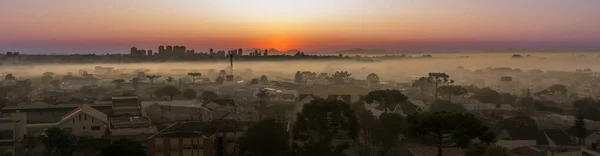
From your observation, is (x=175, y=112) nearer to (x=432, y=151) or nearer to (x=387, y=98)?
(x=387, y=98)

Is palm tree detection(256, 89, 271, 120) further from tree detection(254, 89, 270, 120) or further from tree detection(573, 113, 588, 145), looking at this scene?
tree detection(573, 113, 588, 145)

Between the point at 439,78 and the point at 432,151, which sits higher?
the point at 439,78

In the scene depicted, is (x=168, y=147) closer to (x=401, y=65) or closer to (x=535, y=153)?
(x=535, y=153)

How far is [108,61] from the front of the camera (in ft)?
238

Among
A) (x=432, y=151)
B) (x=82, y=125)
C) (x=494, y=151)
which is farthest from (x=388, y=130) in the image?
(x=82, y=125)

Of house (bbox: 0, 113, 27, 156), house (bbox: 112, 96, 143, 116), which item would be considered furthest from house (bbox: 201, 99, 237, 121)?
house (bbox: 0, 113, 27, 156)

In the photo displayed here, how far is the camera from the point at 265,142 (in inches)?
472

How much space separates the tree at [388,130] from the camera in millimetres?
14258

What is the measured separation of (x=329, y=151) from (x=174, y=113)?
11.1m

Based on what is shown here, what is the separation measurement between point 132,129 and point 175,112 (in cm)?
494

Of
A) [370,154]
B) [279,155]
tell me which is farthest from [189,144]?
[370,154]

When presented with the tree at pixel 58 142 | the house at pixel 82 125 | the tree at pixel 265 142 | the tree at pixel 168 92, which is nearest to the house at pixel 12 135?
the house at pixel 82 125

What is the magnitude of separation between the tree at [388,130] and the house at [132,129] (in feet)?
21.4

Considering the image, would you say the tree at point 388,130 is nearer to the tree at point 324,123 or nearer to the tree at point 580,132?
the tree at point 324,123
